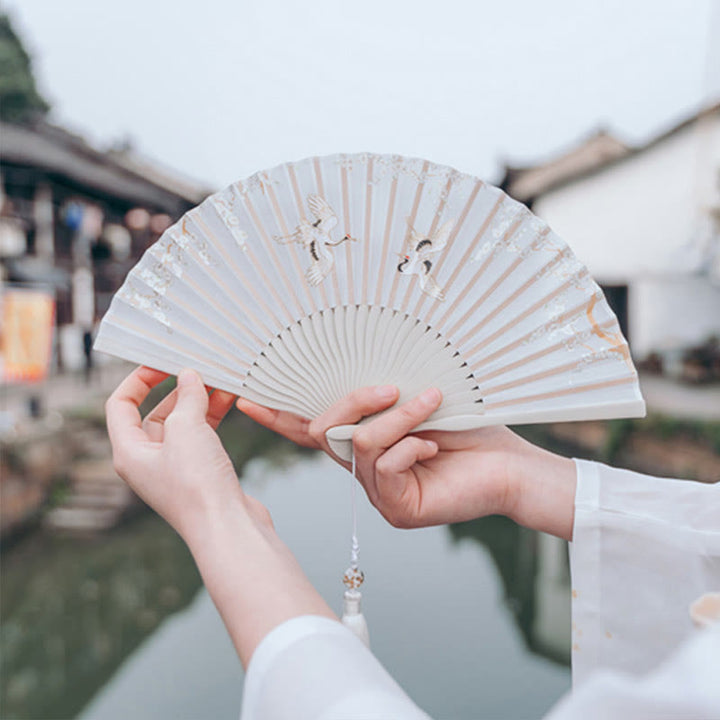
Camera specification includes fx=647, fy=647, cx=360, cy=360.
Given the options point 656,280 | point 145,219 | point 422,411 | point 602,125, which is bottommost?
point 422,411

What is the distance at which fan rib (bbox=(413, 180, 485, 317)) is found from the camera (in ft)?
3.19

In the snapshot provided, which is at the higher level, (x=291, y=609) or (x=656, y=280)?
(x=656, y=280)

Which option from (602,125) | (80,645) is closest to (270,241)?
(80,645)

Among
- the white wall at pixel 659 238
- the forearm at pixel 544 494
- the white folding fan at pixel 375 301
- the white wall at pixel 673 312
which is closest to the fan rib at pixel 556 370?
the white folding fan at pixel 375 301

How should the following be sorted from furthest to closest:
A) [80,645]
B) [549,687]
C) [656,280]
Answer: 1. [656,280]
2. [80,645]
3. [549,687]

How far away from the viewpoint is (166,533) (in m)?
7.85

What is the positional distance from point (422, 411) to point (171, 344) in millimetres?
418

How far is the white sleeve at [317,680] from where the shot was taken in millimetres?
504

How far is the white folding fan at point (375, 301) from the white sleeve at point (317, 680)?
0.42 metres

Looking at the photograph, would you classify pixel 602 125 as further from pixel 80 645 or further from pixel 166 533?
pixel 80 645

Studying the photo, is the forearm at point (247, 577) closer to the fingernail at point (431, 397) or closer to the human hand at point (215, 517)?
the human hand at point (215, 517)

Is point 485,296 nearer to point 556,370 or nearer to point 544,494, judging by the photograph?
point 556,370

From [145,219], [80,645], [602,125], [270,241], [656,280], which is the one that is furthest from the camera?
[602,125]

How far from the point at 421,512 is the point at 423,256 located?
389 mm
